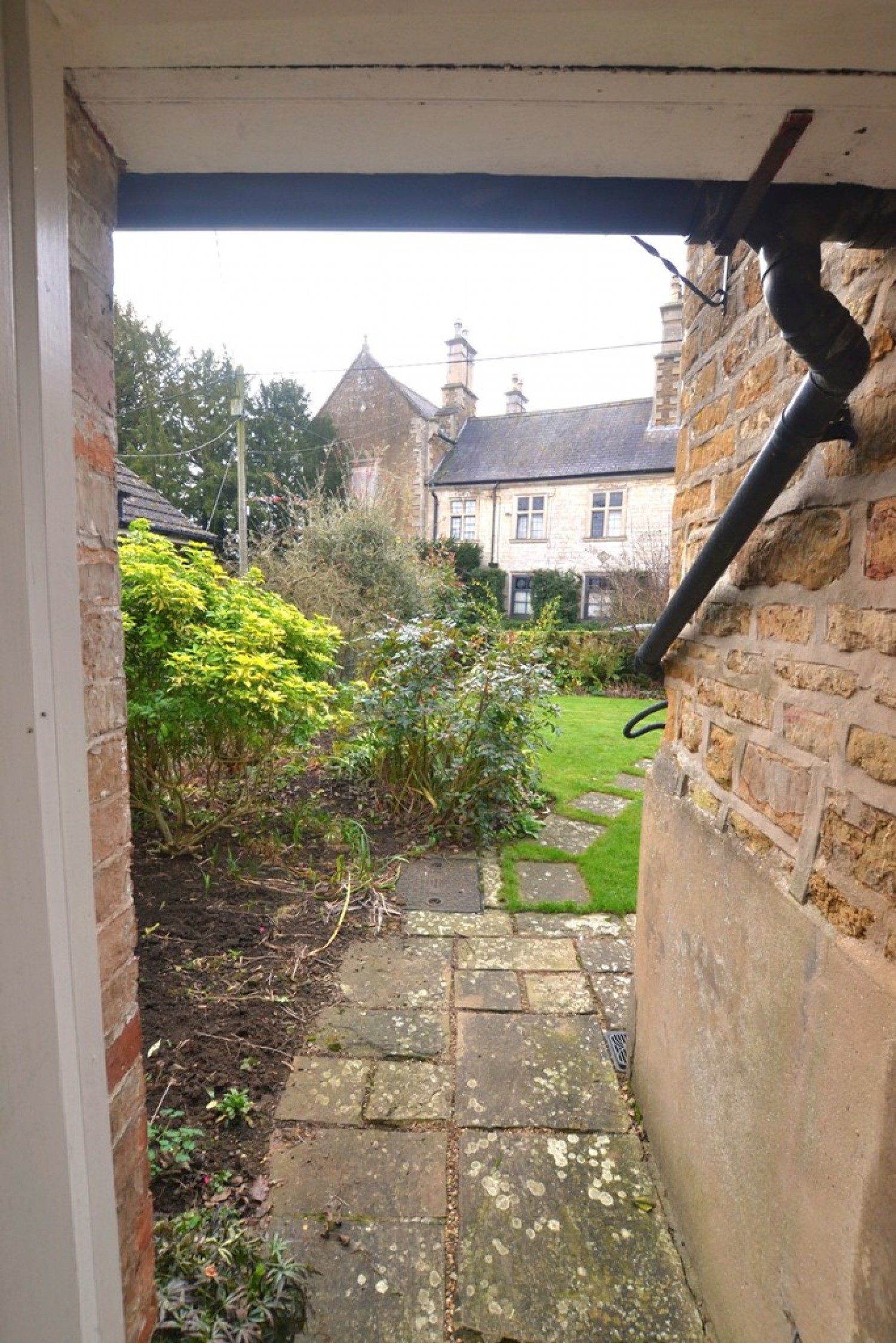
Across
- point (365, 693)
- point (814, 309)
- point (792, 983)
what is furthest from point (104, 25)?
point (365, 693)

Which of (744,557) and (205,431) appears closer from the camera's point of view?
(744,557)

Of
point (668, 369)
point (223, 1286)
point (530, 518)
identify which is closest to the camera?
point (223, 1286)

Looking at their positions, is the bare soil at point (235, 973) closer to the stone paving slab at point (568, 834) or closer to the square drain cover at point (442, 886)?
the square drain cover at point (442, 886)

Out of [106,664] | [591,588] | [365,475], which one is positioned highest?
[365,475]

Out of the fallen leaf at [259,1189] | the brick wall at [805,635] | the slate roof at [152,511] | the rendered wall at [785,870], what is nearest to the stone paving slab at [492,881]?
the rendered wall at [785,870]

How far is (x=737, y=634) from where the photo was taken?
147cm

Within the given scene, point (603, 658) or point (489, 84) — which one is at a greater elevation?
point (489, 84)

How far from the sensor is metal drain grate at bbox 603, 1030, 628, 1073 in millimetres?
2209

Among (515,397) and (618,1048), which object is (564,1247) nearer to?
(618,1048)

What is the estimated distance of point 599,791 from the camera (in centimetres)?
531

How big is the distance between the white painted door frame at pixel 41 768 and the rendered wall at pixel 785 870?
1.14 metres

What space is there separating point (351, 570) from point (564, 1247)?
30.6ft

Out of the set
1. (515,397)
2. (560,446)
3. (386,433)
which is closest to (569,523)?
(560,446)

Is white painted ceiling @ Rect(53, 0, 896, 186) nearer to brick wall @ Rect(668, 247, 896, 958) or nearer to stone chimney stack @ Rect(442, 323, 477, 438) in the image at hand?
brick wall @ Rect(668, 247, 896, 958)
